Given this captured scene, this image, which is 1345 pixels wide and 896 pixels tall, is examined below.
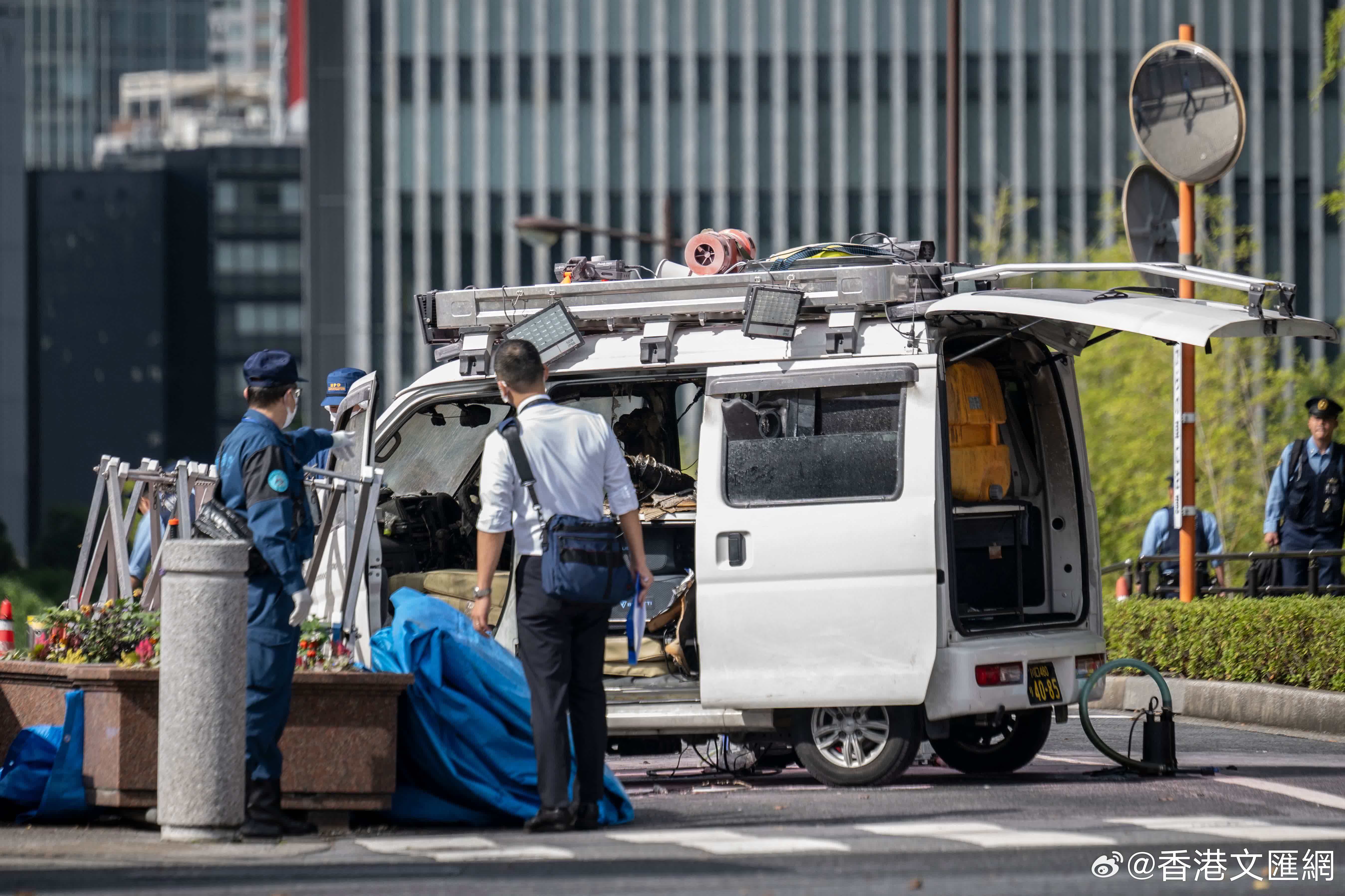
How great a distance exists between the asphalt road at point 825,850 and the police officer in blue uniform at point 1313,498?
16.7 ft

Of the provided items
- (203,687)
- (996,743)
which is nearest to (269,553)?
(203,687)

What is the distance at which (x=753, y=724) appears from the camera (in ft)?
29.2

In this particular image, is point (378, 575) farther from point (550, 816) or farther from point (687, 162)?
point (687, 162)

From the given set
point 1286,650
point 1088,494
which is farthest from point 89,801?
point 1286,650

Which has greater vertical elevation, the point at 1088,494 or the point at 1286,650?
the point at 1088,494

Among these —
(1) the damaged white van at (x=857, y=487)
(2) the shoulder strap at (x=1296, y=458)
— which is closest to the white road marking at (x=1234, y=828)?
(1) the damaged white van at (x=857, y=487)

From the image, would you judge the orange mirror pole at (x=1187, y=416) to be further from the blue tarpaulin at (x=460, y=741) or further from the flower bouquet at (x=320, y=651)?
the flower bouquet at (x=320, y=651)

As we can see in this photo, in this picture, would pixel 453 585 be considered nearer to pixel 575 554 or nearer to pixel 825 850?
pixel 575 554

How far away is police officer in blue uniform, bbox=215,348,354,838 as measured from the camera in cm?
718

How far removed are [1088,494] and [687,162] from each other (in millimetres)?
51227

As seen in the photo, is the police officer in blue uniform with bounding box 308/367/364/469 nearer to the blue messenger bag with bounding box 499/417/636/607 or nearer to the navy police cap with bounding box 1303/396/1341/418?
the blue messenger bag with bounding box 499/417/636/607

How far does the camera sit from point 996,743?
9.82m

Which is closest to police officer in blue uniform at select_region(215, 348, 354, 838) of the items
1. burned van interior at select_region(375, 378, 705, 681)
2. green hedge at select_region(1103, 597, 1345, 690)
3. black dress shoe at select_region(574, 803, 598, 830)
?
black dress shoe at select_region(574, 803, 598, 830)

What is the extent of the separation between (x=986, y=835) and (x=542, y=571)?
1.84 m
